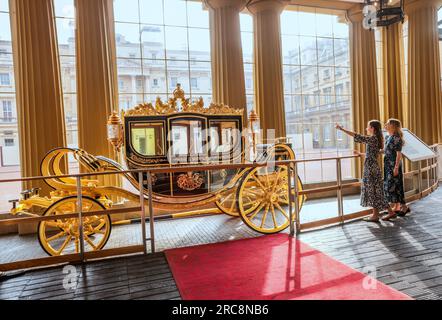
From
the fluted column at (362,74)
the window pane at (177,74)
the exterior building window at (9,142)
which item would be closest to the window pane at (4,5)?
the exterior building window at (9,142)

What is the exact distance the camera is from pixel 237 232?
4.60 meters

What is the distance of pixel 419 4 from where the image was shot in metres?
7.82

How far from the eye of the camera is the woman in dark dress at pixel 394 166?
453 cm

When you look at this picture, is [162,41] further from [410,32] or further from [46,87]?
[410,32]

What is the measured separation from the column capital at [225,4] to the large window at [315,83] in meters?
1.43

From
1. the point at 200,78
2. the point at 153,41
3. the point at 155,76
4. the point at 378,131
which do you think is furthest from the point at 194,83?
the point at 378,131

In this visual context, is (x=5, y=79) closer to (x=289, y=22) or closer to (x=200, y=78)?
(x=200, y=78)

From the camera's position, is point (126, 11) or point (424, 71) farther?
point (424, 71)

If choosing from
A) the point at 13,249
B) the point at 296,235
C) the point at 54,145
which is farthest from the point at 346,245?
the point at 54,145

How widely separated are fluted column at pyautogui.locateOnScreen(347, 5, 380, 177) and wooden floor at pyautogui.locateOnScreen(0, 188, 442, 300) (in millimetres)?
4286

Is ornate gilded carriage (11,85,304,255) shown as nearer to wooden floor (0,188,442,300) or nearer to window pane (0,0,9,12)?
wooden floor (0,188,442,300)

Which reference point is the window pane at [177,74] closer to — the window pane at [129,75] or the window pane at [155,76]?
the window pane at [155,76]

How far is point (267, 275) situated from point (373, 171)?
2466mm

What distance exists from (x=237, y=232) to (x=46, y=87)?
12.9ft
